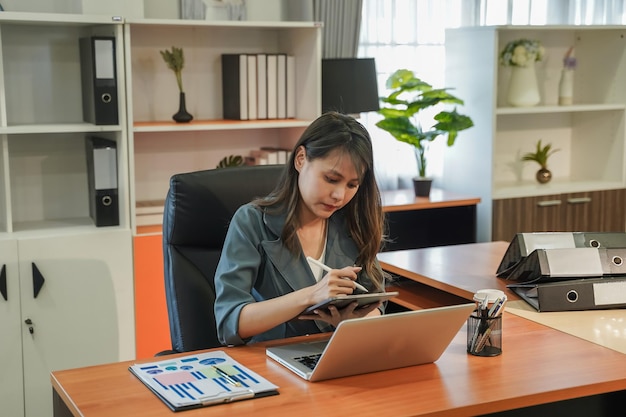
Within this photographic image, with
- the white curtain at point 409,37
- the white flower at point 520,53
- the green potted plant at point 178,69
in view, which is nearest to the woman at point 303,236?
the green potted plant at point 178,69

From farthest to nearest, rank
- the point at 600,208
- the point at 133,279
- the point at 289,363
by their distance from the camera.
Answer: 1. the point at 600,208
2. the point at 133,279
3. the point at 289,363

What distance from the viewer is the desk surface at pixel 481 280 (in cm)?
202

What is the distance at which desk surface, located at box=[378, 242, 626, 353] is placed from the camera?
6.63 feet

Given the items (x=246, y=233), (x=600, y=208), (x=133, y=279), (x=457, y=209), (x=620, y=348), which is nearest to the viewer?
(x=620, y=348)

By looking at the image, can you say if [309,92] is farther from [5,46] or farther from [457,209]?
[5,46]

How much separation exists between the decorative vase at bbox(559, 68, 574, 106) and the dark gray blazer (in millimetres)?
2709

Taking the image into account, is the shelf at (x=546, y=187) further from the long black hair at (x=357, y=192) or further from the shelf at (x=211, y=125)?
the long black hair at (x=357, y=192)

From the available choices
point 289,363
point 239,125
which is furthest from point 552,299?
point 239,125

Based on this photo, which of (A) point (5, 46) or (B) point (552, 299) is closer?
(B) point (552, 299)

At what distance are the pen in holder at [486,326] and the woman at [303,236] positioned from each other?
224mm

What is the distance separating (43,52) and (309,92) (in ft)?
3.58

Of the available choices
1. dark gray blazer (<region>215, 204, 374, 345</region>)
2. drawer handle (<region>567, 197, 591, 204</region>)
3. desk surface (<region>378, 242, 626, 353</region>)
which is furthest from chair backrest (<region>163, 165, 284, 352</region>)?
drawer handle (<region>567, 197, 591, 204</region>)

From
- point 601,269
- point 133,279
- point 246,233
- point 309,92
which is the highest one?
point 309,92

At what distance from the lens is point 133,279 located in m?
3.36
